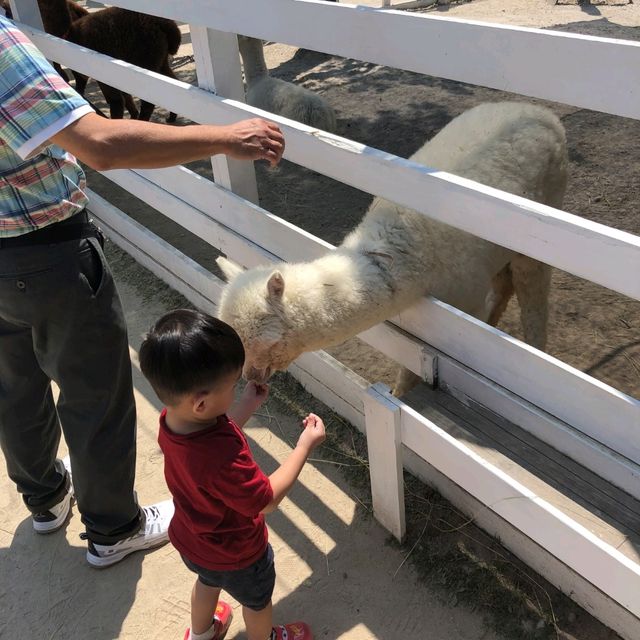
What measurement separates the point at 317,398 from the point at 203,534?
168 centimetres

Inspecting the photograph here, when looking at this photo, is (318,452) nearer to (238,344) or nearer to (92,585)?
(92,585)

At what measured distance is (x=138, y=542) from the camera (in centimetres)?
277

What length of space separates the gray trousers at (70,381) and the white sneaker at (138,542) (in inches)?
1.6

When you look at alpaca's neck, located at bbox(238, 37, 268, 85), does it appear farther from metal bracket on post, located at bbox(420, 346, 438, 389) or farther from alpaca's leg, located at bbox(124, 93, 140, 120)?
metal bracket on post, located at bbox(420, 346, 438, 389)

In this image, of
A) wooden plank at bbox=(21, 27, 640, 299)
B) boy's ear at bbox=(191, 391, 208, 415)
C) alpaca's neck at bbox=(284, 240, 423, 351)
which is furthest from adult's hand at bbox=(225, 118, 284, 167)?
boy's ear at bbox=(191, 391, 208, 415)

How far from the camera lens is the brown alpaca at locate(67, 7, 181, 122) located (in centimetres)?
712

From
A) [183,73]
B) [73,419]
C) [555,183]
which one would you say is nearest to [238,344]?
[73,419]

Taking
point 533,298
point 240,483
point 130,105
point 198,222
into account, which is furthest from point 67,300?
point 130,105

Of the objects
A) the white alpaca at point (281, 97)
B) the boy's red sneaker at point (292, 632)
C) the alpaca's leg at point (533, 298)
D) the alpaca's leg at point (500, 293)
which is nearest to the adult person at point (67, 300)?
the boy's red sneaker at point (292, 632)

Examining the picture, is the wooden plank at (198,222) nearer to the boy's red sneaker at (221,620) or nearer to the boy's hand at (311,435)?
the boy's hand at (311,435)

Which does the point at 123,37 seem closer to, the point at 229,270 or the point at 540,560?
the point at 229,270

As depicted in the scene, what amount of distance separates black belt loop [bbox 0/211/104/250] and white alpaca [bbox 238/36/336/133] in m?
4.85

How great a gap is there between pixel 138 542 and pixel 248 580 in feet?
2.99

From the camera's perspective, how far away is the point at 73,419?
2.47 m
